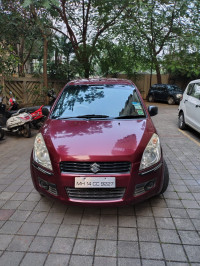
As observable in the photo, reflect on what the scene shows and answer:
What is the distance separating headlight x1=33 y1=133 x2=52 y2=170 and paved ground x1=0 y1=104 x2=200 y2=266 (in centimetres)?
71

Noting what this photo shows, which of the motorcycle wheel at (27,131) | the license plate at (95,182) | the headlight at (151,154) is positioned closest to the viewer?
the license plate at (95,182)

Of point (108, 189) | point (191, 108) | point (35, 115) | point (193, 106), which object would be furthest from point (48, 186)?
point (191, 108)

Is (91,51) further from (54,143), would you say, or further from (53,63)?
(54,143)

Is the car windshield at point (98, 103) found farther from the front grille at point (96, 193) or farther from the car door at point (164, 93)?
the car door at point (164, 93)

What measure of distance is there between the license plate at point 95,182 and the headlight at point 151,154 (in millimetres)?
383

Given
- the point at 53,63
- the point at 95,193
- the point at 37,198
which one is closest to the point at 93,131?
the point at 95,193

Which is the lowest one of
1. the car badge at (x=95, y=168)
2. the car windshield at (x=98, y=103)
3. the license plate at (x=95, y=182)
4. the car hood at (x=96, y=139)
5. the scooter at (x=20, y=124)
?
the scooter at (x=20, y=124)

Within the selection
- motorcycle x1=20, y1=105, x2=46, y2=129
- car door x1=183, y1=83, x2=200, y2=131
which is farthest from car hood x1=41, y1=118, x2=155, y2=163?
motorcycle x1=20, y1=105, x2=46, y2=129

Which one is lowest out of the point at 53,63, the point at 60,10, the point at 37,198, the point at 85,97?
the point at 37,198

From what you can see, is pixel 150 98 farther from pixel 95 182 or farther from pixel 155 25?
pixel 95 182

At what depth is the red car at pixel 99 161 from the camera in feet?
7.77

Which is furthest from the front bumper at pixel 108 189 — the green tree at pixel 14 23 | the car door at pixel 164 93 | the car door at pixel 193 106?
the car door at pixel 164 93

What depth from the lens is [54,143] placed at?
2609mm

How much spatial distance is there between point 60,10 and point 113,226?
1170 cm
